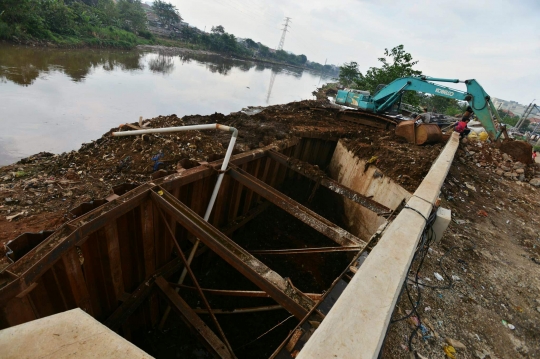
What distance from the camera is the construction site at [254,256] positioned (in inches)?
82.6

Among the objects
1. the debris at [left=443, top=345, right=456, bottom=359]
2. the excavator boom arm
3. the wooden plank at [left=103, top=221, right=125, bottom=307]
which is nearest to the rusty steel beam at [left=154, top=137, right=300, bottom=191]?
the wooden plank at [left=103, top=221, right=125, bottom=307]

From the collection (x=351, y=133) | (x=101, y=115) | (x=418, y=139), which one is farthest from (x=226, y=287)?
(x=101, y=115)

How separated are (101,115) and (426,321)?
1299 cm

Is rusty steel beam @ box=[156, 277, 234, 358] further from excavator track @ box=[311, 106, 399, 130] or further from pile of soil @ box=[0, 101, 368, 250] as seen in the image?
excavator track @ box=[311, 106, 399, 130]

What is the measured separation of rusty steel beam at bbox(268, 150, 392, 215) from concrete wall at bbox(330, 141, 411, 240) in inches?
52.4

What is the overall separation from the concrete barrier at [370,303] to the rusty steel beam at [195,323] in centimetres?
214

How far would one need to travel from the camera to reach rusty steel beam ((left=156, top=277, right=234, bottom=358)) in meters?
3.38

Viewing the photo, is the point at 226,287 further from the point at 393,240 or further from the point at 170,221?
the point at 393,240

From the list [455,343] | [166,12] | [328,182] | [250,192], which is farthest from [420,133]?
[166,12]

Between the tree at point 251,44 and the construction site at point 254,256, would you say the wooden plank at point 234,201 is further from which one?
the tree at point 251,44

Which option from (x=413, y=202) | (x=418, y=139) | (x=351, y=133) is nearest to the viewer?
(x=413, y=202)

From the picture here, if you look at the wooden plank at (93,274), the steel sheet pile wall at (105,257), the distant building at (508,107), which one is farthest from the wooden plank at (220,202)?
Result: the distant building at (508,107)

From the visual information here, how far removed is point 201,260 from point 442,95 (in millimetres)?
10165

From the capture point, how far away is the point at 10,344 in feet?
3.81
